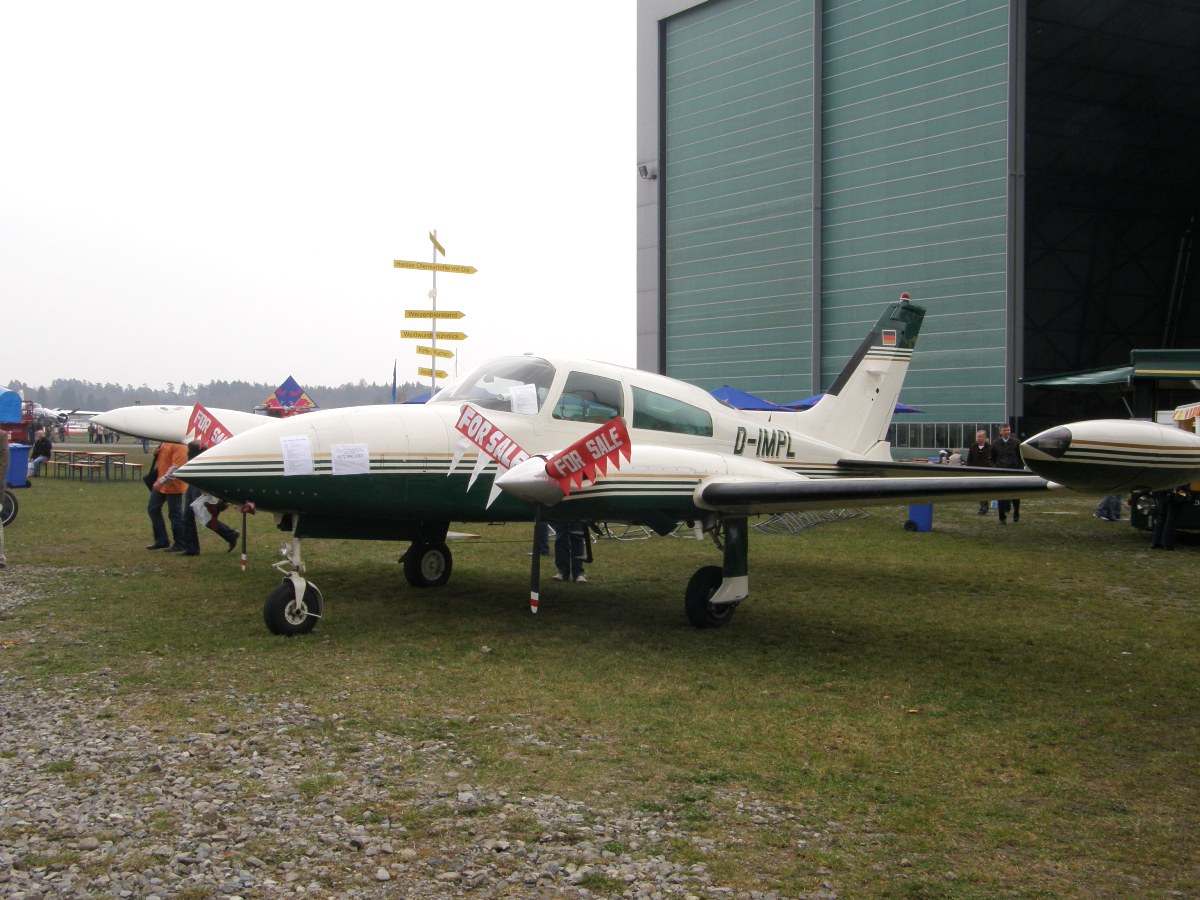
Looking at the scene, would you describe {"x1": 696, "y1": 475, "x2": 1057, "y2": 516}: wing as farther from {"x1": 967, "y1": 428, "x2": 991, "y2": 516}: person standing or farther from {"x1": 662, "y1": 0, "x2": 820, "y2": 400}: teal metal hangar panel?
{"x1": 662, "y1": 0, "x2": 820, "y2": 400}: teal metal hangar panel

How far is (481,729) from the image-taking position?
537 cm

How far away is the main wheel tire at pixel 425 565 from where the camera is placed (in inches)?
394

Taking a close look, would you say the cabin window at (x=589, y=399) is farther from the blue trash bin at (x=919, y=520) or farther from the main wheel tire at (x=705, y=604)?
the blue trash bin at (x=919, y=520)

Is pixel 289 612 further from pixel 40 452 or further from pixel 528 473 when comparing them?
pixel 40 452

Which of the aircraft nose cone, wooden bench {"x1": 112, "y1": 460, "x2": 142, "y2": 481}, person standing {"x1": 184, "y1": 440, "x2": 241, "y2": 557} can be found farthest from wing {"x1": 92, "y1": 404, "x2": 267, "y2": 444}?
wooden bench {"x1": 112, "y1": 460, "x2": 142, "y2": 481}

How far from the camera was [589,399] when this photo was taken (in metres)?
8.73

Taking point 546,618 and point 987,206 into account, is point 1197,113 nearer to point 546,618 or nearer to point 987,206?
point 987,206

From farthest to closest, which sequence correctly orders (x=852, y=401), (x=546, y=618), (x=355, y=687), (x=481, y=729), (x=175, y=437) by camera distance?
1. (x=852, y=401)
2. (x=175, y=437)
3. (x=546, y=618)
4. (x=355, y=687)
5. (x=481, y=729)

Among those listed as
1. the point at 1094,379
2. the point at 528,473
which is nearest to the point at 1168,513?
the point at 1094,379

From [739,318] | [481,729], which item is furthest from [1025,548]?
[739,318]

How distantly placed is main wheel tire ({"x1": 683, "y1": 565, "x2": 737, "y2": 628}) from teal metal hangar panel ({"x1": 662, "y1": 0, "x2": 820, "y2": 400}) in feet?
92.6

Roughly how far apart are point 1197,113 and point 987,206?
40.1 ft

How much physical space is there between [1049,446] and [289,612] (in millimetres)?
5617

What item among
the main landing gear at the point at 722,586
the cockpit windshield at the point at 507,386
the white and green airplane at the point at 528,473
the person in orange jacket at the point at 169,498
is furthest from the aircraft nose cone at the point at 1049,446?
the person in orange jacket at the point at 169,498
